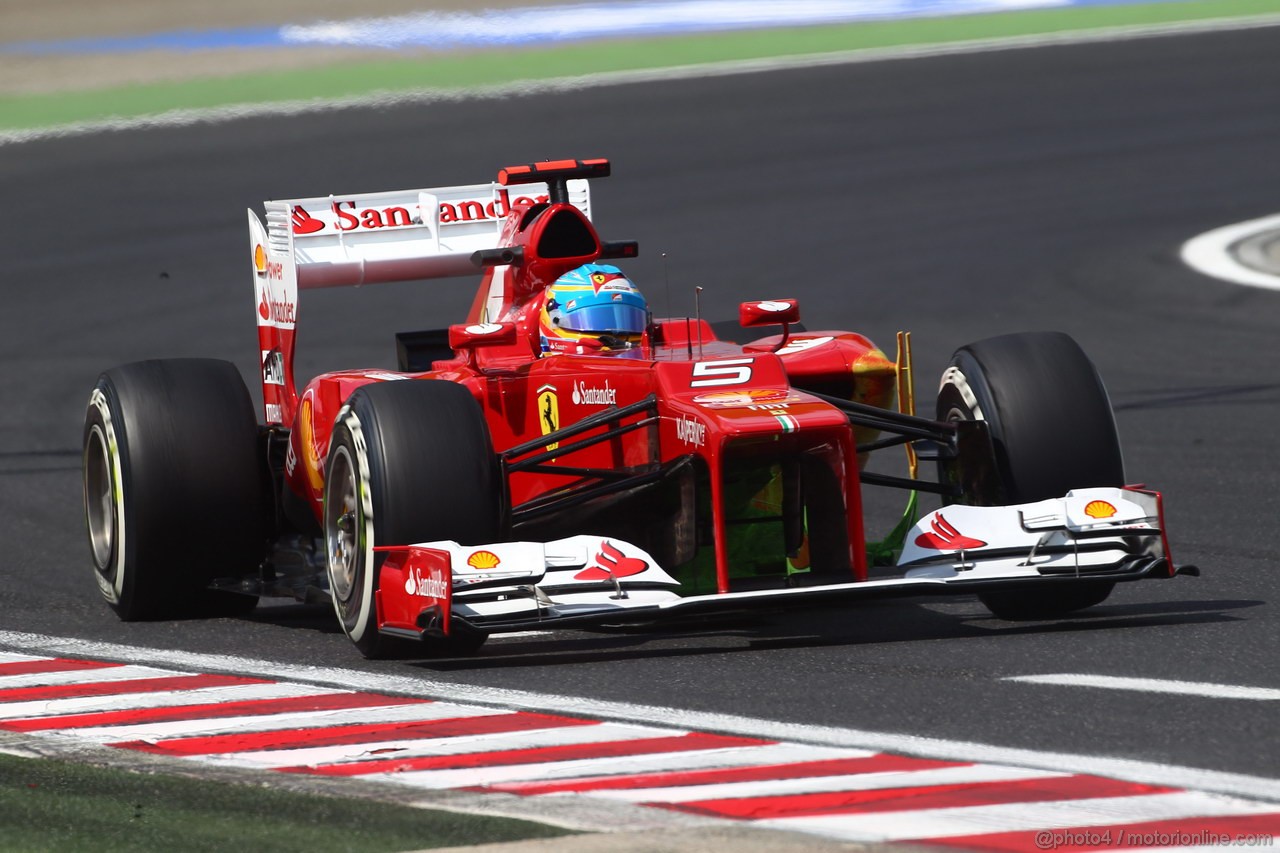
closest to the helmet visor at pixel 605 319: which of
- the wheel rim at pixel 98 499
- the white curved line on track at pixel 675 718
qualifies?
the white curved line on track at pixel 675 718

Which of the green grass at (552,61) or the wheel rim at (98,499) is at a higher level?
the green grass at (552,61)

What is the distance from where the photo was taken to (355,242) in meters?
9.92

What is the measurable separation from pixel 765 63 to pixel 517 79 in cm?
359

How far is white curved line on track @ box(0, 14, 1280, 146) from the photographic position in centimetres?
2433

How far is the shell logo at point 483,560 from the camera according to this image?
709cm

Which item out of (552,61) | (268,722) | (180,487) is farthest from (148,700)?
(552,61)

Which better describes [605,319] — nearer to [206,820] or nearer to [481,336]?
[481,336]

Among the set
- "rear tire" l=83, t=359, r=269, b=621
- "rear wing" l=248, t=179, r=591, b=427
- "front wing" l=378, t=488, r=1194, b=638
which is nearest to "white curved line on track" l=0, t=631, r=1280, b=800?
"front wing" l=378, t=488, r=1194, b=638

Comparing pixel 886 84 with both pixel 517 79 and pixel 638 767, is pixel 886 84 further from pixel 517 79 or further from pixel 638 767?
pixel 638 767

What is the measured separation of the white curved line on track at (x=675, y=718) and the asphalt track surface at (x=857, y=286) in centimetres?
11

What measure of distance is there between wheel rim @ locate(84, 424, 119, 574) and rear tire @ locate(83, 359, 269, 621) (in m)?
0.20

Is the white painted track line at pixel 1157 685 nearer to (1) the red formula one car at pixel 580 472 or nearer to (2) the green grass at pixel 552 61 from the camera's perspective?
(1) the red formula one car at pixel 580 472

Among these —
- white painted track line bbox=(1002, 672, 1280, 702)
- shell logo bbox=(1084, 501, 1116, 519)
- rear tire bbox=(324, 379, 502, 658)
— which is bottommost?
white painted track line bbox=(1002, 672, 1280, 702)

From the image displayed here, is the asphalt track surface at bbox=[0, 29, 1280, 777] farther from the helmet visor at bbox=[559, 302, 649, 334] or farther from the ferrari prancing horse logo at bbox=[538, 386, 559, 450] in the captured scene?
the helmet visor at bbox=[559, 302, 649, 334]
